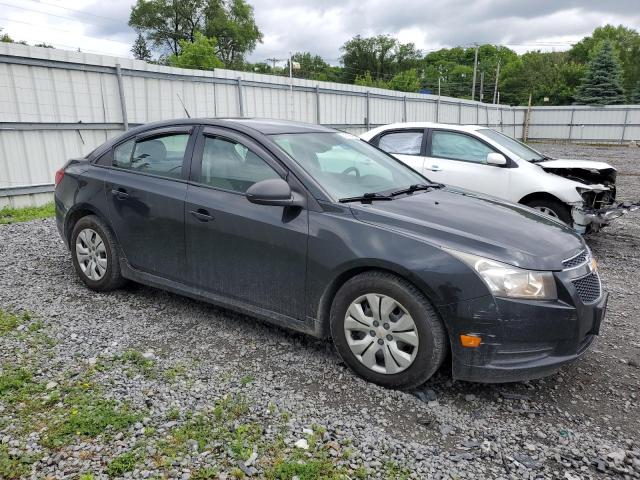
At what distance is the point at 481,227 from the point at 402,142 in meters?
4.58

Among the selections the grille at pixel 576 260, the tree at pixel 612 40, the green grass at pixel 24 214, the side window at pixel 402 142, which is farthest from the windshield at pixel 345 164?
the tree at pixel 612 40

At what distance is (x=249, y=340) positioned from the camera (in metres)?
3.78

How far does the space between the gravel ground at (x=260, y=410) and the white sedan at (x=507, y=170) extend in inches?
99.2

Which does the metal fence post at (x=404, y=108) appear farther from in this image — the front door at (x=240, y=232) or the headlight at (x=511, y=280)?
the headlight at (x=511, y=280)

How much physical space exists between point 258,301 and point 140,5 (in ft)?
220

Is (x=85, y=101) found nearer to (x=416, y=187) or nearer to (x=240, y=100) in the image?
(x=240, y=100)

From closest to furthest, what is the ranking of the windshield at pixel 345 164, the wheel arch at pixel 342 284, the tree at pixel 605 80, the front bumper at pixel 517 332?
the front bumper at pixel 517 332, the wheel arch at pixel 342 284, the windshield at pixel 345 164, the tree at pixel 605 80

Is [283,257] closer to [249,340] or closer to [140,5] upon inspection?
[249,340]

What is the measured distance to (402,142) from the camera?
7488 mm

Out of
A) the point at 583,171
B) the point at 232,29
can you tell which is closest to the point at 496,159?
the point at 583,171

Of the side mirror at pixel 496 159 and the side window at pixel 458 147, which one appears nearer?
the side mirror at pixel 496 159

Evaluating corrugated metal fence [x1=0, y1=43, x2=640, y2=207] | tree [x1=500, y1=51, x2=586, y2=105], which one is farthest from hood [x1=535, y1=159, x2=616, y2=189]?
tree [x1=500, y1=51, x2=586, y2=105]

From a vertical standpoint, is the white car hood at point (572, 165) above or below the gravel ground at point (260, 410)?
above

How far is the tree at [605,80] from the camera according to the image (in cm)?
4188
